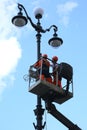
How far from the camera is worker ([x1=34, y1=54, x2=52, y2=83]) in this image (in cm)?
Result: 1731

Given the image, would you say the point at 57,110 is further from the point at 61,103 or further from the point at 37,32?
the point at 37,32

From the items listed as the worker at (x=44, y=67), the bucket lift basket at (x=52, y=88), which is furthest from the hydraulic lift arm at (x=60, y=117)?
the worker at (x=44, y=67)

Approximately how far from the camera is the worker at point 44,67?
17.3 metres

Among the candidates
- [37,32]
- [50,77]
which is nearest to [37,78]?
[50,77]

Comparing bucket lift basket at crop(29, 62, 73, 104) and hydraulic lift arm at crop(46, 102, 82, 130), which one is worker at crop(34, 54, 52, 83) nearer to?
bucket lift basket at crop(29, 62, 73, 104)

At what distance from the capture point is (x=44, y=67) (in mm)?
17703

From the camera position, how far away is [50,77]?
17594 millimetres

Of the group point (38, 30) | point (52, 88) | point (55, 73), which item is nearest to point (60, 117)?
point (52, 88)

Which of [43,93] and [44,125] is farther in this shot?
[43,93]

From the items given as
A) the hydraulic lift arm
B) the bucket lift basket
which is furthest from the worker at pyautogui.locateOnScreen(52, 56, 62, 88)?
the hydraulic lift arm

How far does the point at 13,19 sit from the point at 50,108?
3182 millimetres

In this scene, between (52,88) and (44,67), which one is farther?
(44,67)

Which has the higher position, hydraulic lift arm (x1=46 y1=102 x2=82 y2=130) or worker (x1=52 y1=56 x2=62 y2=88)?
worker (x1=52 y1=56 x2=62 y2=88)

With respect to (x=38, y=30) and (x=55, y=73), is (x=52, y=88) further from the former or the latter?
(x=38, y=30)
